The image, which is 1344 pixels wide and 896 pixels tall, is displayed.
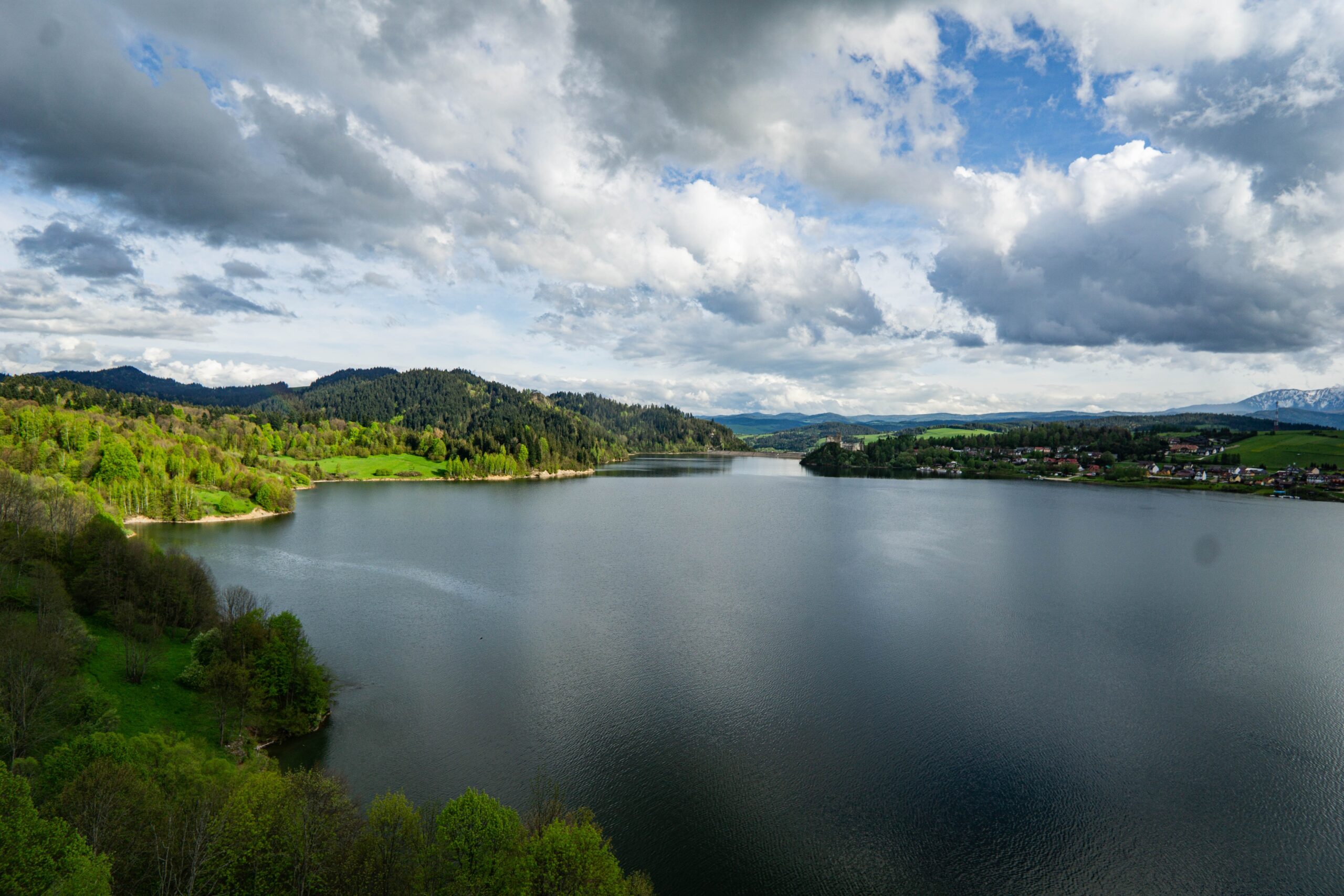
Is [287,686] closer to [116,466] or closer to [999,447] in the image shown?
[116,466]

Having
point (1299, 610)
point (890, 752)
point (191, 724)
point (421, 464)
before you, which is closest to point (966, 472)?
point (1299, 610)

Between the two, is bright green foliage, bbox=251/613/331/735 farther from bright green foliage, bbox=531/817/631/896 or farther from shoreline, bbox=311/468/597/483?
shoreline, bbox=311/468/597/483

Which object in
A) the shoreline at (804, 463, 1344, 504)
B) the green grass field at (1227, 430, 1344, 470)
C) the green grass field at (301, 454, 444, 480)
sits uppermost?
the green grass field at (1227, 430, 1344, 470)

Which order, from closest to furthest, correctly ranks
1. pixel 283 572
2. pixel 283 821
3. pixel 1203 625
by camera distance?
pixel 283 821 < pixel 1203 625 < pixel 283 572

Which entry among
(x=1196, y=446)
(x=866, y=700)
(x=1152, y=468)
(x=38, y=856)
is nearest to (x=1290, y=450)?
(x=1196, y=446)

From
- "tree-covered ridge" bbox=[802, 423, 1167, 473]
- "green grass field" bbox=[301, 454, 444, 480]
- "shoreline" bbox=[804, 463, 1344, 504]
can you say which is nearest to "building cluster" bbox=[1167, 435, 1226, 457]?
"tree-covered ridge" bbox=[802, 423, 1167, 473]

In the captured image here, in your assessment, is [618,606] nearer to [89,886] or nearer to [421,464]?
[89,886]
